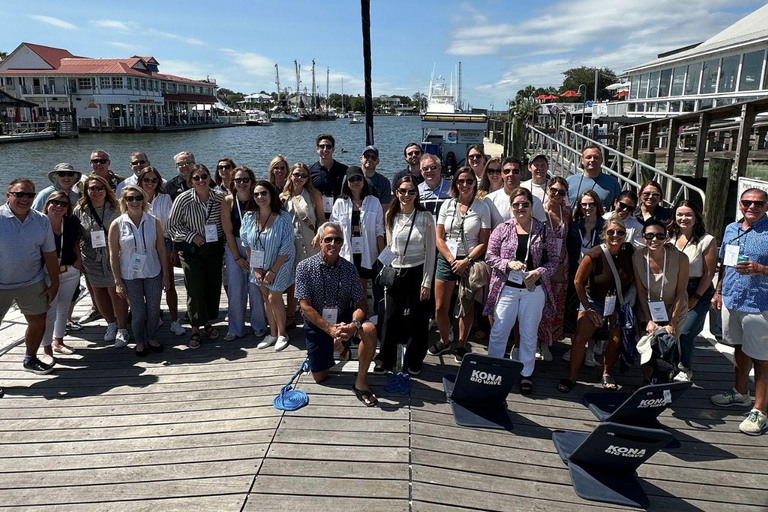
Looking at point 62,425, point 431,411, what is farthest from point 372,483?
point 62,425

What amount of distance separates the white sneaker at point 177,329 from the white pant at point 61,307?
101 cm

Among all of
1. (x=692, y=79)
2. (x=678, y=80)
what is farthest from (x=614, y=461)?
(x=678, y=80)

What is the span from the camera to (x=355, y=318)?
12.8 feet

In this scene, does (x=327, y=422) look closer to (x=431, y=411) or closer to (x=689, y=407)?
(x=431, y=411)

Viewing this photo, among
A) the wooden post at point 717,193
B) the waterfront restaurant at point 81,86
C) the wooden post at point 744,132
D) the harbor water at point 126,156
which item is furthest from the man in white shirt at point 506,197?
the waterfront restaurant at point 81,86

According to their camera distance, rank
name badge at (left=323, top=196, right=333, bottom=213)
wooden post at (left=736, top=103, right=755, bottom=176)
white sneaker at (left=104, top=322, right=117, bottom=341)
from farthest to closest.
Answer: wooden post at (left=736, top=103, right=755, bottom=176)
name badge at (left=323, top=196, right=333, bottom=213)
white sneaker at (left=104, top=322, right=117, bottom=341)

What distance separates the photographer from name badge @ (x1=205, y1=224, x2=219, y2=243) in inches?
194

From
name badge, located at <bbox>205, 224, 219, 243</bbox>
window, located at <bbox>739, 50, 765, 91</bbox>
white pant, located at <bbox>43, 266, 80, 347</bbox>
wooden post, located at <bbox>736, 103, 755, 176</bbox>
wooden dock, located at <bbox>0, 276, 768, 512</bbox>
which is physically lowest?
wooden dock, located at <bbox>0, 276, 768, 512</bbox>

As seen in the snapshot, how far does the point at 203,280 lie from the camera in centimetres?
511

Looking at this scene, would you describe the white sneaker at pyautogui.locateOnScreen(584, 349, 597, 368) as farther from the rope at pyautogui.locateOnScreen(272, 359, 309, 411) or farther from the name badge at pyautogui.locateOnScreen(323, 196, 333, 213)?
the name badge at pyautogui.locateOnScreen(323, 196, 333, 213)

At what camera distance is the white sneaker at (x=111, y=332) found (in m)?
5.20

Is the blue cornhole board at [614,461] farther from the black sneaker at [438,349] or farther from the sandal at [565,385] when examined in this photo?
the black sneaker at [438,349]

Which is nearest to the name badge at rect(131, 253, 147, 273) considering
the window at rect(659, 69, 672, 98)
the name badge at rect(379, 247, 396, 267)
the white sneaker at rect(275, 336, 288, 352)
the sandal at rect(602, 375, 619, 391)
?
the white sneaker at rect(275, 336, 288, 352)

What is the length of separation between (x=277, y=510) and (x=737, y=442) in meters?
3.28
